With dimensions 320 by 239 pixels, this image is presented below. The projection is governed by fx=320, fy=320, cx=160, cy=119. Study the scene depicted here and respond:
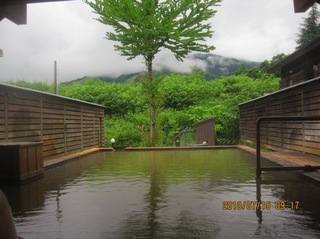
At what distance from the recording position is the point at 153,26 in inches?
776

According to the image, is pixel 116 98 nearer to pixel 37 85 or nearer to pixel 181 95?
pixel 181 95

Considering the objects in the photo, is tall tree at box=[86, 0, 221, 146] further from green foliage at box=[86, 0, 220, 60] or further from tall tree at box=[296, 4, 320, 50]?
tall tree at box=[296, 4, 320, 50]

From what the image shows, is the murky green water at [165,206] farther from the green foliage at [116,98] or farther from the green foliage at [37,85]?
the green foliage at [37,85]

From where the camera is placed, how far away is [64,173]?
8945 mm

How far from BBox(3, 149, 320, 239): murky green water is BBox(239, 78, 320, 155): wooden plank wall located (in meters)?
2.85

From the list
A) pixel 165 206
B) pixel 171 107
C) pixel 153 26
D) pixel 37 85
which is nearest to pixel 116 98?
pixel 171 107

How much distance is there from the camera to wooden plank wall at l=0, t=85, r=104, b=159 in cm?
958

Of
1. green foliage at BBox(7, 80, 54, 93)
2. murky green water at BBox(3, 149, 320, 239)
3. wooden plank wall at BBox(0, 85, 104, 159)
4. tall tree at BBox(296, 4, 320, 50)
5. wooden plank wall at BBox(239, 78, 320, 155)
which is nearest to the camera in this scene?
murky green water at BBox(3, 149, 320, 239)

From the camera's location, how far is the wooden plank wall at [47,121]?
958 centimetres

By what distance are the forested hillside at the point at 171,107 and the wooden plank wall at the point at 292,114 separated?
526 cm
